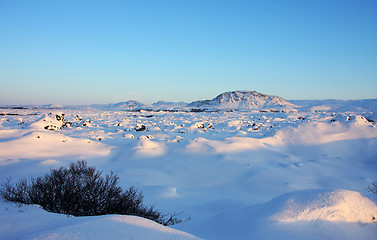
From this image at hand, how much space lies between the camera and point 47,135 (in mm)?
9812

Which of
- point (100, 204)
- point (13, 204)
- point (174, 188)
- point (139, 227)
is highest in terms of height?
point (139, 227)

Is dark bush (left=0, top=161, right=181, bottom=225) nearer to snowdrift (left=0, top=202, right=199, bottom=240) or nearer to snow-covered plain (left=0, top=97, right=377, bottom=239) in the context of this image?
snow-covered plain (left=0, top=97, right=377, bottom=239)

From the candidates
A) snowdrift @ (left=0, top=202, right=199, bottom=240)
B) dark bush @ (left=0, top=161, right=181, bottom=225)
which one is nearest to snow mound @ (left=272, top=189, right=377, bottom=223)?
snowdrift @ (left=0, top=202, right=199, bottom=240)

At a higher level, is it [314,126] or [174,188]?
[314,126]

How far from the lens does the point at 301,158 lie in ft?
31.5

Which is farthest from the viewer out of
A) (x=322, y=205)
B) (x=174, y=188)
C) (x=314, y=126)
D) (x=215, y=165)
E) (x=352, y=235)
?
(x=314, y=126)

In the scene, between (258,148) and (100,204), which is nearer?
(100,204)

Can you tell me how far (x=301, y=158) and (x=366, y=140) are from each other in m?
3.66

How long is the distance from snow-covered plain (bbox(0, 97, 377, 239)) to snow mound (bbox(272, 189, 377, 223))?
1 cm

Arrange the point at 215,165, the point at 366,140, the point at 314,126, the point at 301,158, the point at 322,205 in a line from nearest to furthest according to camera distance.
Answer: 1. the point at 322,205
2. the point at 215,165
3. the point at 301,158
4. the point at 366,140
5. the point at 314,126

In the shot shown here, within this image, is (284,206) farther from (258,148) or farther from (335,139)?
(335,139)

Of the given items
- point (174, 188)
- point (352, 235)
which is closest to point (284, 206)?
point (352, 235)

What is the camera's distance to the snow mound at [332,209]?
288 cm

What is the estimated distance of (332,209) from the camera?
2926 mm
